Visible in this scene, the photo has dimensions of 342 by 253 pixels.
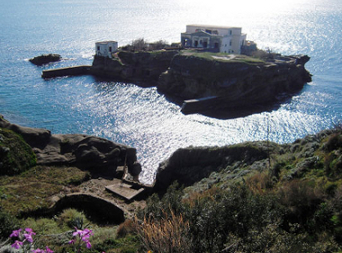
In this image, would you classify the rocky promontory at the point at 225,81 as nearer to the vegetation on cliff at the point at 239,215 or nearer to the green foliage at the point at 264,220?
the vegetation on cliff at the point at 239,215

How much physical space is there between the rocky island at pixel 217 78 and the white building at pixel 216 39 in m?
10.2

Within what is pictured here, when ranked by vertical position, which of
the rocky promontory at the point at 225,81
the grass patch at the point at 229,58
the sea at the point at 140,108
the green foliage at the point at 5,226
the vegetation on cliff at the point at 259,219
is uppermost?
the vegetation on cliff at the point at 259,219

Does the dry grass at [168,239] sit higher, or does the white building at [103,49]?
the dry grass at [168,239]

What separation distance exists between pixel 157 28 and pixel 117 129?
393 feet

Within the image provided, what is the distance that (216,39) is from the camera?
7906cm

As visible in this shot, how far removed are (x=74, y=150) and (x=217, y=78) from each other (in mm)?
35274

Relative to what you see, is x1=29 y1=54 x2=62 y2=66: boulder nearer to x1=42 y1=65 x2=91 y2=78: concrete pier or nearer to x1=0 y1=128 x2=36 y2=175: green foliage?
x1=42 y1=65 x2=91 y2=78: concrete pier

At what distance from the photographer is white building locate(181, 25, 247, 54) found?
79.4 metres

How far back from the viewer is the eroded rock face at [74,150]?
31539 mm

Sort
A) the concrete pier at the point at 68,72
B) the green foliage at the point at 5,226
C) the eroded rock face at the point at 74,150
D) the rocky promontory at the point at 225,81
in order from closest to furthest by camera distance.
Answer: the green foliage at the point at 5,226 → the eroded rock face at the point at 74,150 → the rocky promontory at the point at 225,81 → the concrete pier at the point at 68,72

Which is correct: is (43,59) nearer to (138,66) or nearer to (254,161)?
(138,66)

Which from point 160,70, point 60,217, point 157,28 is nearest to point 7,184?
point 60,217

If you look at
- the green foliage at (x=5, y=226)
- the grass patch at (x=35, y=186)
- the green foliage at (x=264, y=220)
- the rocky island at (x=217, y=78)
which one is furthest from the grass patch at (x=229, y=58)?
the green foliage at (x=5, y=226)

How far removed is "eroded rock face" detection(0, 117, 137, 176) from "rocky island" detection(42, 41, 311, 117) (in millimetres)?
23090
